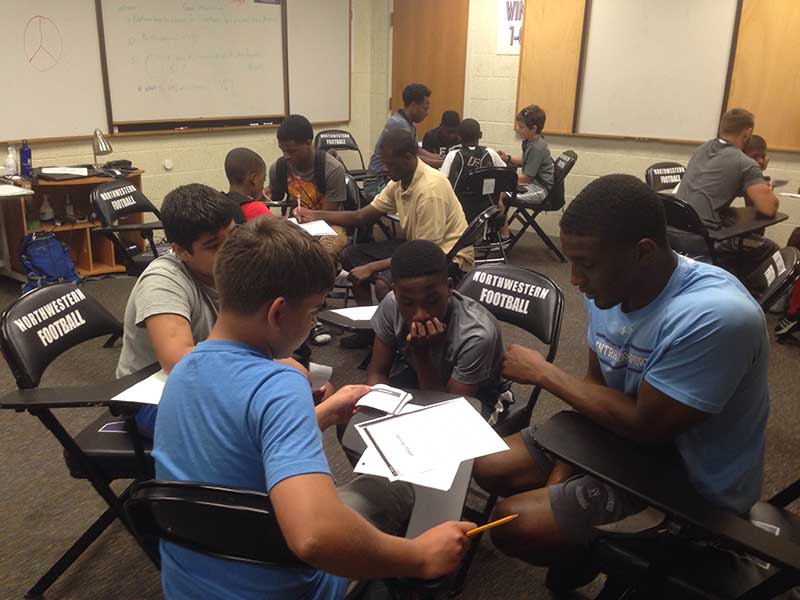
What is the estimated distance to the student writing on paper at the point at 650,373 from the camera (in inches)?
51.9

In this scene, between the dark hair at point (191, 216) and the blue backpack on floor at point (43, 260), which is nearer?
the dark hair at point (191, 216)

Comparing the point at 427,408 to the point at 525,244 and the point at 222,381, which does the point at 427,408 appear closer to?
the point at 222,381

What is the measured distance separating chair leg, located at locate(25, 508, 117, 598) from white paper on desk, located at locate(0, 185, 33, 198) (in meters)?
2.60

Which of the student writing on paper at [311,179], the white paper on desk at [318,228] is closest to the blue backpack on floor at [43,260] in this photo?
the student writing on paper at [311,179]

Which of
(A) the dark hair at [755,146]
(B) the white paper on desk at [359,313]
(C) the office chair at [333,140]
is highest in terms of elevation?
(A) the dark hair at [755,146]

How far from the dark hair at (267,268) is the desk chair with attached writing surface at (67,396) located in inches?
28.2

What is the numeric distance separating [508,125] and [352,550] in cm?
592

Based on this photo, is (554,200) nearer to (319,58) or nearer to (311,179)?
(311,179)

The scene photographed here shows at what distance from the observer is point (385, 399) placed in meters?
1.52

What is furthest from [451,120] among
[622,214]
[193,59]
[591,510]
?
[591,510]

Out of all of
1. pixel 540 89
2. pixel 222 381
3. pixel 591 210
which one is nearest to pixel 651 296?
pixel 591 210

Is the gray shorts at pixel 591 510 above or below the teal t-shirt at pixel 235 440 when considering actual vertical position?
below

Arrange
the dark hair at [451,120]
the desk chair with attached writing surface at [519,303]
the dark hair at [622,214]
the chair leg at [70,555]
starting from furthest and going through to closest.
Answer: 1. the dark hair at [451,120]
2. the desk chair with attached writing surface at [519,303]
3. the chair leg at [70,555]
4. the dark hair at [622,214]

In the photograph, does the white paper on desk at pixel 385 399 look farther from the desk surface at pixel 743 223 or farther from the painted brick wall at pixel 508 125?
the painted brick wall at pixel 508 125
